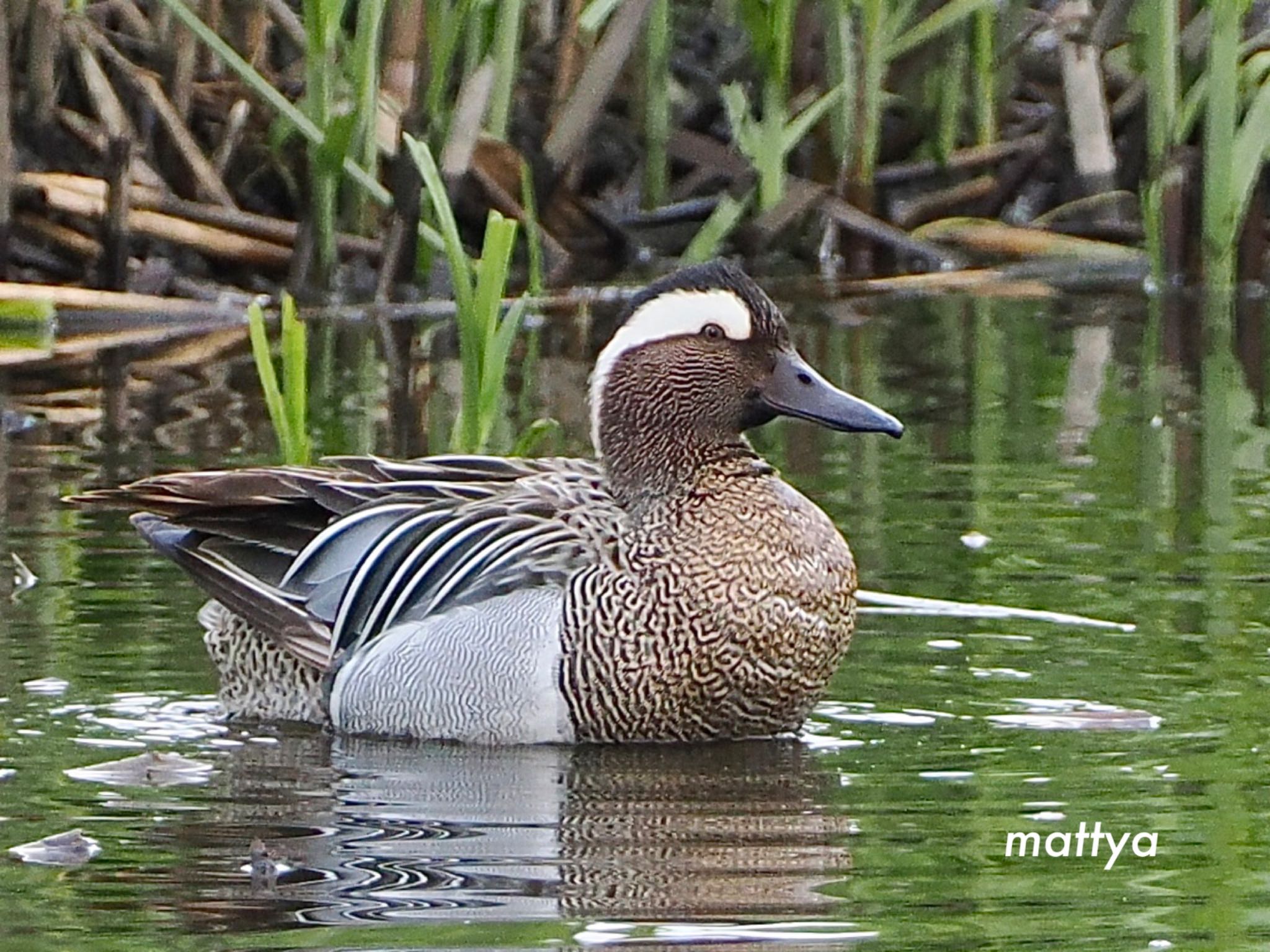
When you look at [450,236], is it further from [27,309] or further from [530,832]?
[27,309]

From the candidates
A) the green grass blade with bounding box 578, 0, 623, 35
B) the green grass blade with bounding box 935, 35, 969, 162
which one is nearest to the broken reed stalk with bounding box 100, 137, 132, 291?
the green grass blade with bounding box 578, 0, 623, 35

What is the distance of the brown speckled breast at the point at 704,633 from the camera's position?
5.39m

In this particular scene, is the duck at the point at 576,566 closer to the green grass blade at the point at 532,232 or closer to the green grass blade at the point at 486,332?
the green grass blade at the point at 486,332

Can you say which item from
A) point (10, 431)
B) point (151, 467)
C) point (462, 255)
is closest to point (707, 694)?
point (462, 255)

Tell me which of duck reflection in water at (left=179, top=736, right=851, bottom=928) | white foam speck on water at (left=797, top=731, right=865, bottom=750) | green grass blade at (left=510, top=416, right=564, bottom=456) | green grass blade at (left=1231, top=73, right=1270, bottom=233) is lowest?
duck reflection in water at (left=179, top=736, right=851, bottom=928)

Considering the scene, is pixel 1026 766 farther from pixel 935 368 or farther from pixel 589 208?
pixel 589 208

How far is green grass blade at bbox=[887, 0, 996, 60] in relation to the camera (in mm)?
11461

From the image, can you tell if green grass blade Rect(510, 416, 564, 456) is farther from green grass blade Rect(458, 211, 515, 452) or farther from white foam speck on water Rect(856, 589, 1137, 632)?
white foam speck on water Rect(856, 589, 1137, 632)

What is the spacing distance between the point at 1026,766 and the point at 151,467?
3738mm

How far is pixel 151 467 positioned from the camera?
8.11m

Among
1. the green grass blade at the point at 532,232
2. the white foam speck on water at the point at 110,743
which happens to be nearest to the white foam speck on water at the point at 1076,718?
the white foam speck on water at the point at 110,743

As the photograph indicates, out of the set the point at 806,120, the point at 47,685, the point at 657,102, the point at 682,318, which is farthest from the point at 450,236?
the point at 657,102

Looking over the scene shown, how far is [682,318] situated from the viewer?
5730mm

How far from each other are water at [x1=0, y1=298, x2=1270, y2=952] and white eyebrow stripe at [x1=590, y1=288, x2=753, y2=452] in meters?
0.76
